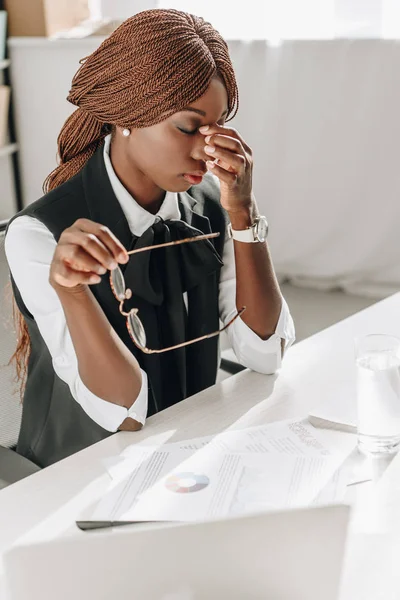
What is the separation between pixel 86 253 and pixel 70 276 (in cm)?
4

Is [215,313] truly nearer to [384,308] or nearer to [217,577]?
[384,308]

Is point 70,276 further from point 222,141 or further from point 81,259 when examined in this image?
point 222,141

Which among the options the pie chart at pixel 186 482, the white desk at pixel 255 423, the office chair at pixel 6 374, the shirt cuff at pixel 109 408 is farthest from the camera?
the office chair at pixel 6 374

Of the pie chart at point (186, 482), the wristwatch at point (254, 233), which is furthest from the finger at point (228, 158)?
the pie chart at point (186, 482)

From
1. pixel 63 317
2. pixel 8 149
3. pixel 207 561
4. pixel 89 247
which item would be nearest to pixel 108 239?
pixel 89 247

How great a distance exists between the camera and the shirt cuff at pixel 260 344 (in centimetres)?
132

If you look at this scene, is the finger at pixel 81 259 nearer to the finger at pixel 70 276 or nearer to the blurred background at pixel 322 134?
the finger at pixel 70 276

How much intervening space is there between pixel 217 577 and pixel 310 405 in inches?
20.6

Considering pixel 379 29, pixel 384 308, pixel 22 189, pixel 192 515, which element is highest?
pixel 379 29

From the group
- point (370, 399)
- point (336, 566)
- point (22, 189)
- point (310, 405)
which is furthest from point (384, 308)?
point (22, 189)

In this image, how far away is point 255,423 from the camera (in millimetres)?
1154

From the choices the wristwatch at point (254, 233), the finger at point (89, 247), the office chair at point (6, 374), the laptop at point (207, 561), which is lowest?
the office chair at point (6, 374)

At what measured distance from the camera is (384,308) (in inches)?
61.6

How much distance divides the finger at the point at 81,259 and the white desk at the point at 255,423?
242mm
